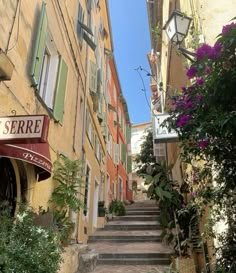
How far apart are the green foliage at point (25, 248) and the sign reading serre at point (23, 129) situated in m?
1.08

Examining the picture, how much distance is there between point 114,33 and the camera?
66.2ft

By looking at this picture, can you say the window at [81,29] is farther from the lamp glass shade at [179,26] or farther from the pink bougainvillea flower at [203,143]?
the pink bougainvillea flower at [203,143]

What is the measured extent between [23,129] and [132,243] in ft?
24.7

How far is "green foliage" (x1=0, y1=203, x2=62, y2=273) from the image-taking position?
10.7 ft

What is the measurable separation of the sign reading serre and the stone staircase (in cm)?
575

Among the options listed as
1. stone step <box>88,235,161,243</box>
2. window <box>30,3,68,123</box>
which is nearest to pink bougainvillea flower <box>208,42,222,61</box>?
window <box>30,3,68,123</box>

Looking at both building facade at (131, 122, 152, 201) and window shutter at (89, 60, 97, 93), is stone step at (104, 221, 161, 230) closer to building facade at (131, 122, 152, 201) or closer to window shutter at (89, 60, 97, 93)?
window shutter at (89, 60, 97, 93)

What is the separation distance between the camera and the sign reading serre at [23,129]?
139 inches

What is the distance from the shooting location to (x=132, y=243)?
9922 millimetres

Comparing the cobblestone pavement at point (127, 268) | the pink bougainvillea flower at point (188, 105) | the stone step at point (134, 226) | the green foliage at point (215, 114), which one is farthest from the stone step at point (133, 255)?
the pink bougainvillea flower at point (188, 105)

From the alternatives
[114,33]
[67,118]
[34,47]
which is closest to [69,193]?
[67,118]

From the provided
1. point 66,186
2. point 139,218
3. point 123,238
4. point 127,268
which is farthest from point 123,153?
point 66,186

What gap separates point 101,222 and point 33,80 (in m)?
8.67

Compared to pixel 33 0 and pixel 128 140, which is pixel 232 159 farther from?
pixel 128 140
